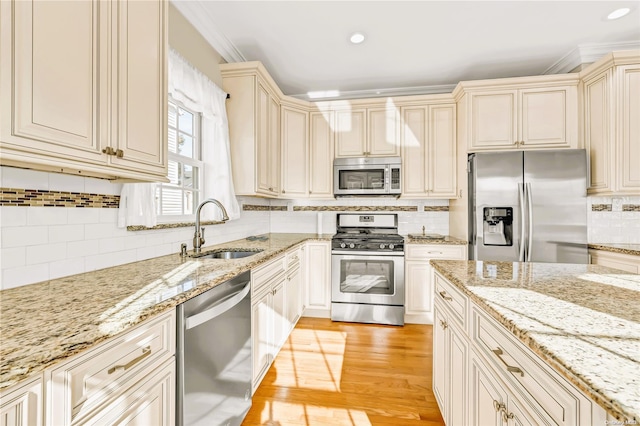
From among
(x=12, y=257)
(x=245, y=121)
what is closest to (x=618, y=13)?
(x=245, y=121)

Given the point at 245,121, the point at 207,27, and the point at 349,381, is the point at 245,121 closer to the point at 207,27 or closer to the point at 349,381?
the point at 207,27

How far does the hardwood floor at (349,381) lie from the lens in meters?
1.74

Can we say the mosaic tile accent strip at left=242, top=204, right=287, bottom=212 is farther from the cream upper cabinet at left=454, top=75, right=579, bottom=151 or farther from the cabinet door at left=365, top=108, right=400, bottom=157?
the cream upper cabinet at left=454, top=75, right=579, bottom=151

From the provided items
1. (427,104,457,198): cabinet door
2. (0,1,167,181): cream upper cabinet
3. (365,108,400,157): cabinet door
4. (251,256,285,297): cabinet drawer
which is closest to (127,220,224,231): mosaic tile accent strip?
(0,1,167,181): cream upper cabinet

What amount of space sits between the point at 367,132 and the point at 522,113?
1.57 meters

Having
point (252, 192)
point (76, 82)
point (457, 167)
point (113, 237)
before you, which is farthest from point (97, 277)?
point (457, 167)

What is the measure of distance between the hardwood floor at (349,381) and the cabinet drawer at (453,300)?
759 mm

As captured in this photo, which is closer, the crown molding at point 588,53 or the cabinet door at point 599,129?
the cabinet door at point 599,129

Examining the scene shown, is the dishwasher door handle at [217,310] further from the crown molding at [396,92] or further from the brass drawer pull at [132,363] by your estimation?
the crown molding at [396,92]

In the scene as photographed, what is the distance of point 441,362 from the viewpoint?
1623mm

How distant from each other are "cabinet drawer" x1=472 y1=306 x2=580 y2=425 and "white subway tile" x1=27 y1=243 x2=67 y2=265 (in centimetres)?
176

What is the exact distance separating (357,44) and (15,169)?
2.59 meters

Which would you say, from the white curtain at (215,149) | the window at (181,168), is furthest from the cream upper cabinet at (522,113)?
the window at (181,168)

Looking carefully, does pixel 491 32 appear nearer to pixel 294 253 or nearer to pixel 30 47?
pixel 294 253
